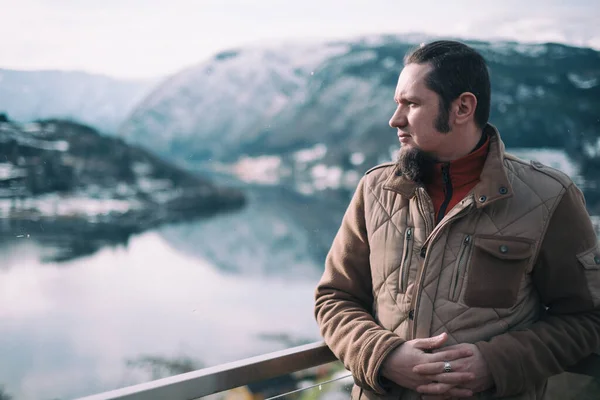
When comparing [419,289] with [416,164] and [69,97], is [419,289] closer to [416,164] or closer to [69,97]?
[416,164]

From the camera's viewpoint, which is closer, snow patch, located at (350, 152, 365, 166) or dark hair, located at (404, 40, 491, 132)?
dark hair, located at (404, 40, 491, 132)

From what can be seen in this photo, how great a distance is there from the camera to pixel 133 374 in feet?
11.7

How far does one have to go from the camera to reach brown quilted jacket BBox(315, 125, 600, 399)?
0.88 meters

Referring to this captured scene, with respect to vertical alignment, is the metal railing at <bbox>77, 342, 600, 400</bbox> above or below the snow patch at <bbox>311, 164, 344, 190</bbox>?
above

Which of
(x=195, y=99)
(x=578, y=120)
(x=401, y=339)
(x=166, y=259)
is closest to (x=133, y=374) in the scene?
(x=166, y=259)

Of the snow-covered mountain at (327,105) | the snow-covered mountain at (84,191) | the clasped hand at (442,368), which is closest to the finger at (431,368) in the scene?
the clasped hand at (442,368)

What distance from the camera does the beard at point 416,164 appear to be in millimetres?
961

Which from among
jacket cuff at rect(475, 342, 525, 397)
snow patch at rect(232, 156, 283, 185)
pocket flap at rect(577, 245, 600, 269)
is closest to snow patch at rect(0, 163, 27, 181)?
snow patch at rect(232, 156, 283, 185)

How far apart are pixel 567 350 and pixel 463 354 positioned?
185 mm

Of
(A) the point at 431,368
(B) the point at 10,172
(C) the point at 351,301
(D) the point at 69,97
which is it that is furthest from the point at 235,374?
(D) the point at 69,97

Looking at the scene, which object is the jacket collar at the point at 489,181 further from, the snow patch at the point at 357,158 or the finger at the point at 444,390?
the snow patch at the point at 357,158

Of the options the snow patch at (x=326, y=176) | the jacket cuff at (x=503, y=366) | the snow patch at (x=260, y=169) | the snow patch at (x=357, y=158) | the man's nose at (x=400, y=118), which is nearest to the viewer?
the jacket cuff at (x=503, y=366)

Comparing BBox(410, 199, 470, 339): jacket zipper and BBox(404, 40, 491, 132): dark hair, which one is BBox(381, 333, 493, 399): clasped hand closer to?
BBox(410, 199, 470, 339): jacket zipper

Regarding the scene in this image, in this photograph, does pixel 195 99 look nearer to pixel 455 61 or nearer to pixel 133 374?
pixel 133 374
